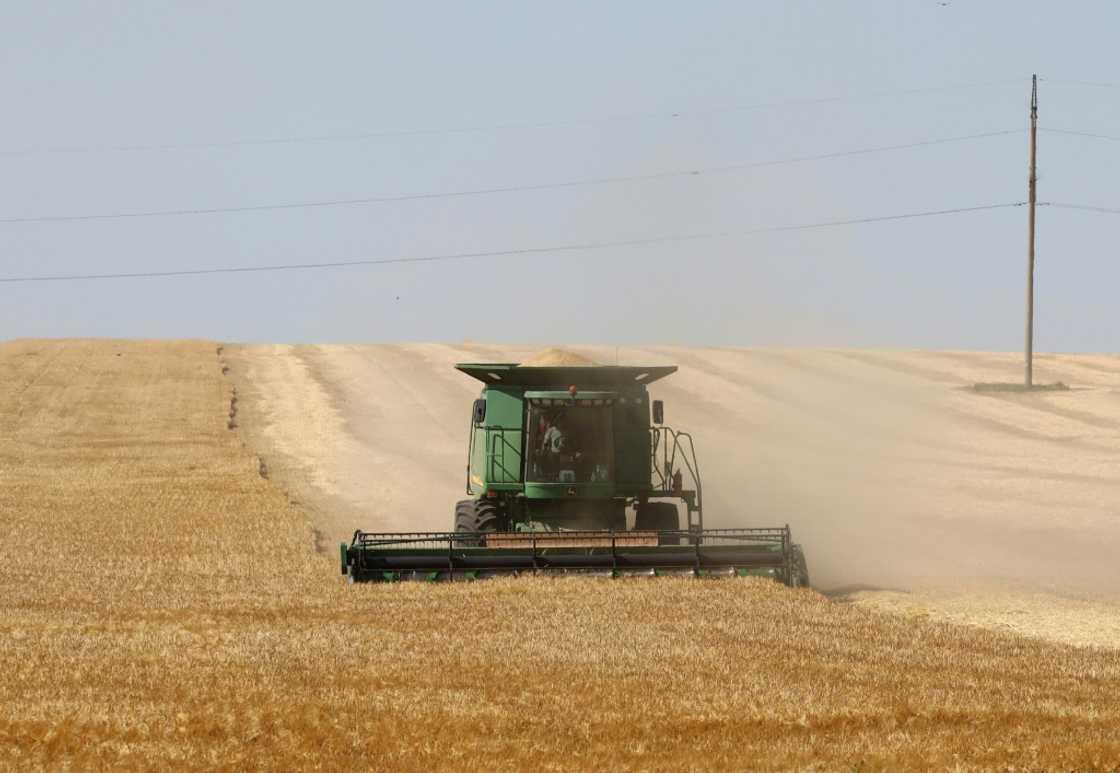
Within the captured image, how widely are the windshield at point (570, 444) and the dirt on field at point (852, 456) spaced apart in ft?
9.67

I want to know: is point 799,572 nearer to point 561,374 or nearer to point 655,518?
point 655,518

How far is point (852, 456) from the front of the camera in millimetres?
38250

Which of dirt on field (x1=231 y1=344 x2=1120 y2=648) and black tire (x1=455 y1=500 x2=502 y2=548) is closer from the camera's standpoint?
black tire (x1=455 y1=500 x2=502 y2=548)

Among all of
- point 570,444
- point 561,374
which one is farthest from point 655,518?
point 561,374

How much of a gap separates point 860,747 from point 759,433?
103 ft

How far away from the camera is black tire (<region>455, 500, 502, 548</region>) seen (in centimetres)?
2191

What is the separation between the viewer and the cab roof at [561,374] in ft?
73.6

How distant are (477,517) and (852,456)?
59.5 feet

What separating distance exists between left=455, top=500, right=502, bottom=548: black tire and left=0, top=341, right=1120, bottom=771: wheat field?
1.99 meters

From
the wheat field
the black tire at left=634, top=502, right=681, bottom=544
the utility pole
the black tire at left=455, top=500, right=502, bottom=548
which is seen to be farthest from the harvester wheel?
the utility pole

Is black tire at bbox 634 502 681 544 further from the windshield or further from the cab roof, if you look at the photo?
the cab roof

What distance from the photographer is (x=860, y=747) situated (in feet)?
34.8

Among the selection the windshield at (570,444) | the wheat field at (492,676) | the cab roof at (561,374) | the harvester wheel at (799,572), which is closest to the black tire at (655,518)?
the windshield at (570,444)

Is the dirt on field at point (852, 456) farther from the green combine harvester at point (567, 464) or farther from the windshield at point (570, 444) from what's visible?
the windshield at point (570, 444)
